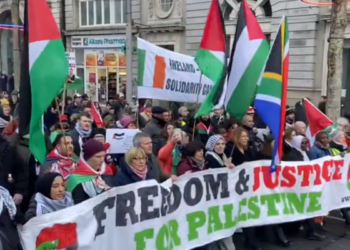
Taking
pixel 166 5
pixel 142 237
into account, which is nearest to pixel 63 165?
pixel 142 237

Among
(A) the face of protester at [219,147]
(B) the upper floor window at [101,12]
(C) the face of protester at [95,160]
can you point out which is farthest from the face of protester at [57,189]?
(B) the upper floor window at [101,12]

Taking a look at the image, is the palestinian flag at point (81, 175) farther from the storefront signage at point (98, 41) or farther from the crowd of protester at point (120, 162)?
the storefront signage at point (98, 41)

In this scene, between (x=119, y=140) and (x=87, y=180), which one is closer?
(x=87, y=180)

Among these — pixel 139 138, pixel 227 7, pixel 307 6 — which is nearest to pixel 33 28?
pixel 139 138

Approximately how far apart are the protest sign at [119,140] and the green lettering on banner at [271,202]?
1832 mm

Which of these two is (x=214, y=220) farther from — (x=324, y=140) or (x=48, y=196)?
(x=324, y=140)

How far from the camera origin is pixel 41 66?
4.00m

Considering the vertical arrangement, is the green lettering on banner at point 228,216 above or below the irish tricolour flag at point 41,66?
below

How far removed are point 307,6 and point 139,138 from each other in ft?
41.9

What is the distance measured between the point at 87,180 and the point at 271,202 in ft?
7.91

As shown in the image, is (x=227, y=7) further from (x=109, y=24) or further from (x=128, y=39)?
(x=109, y=24)

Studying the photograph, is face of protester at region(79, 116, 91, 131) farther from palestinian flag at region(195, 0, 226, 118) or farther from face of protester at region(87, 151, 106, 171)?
face of protester at region(87, 151, 106, 171)

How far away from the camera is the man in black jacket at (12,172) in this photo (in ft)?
15.0

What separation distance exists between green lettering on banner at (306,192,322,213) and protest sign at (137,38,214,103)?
2.34m
